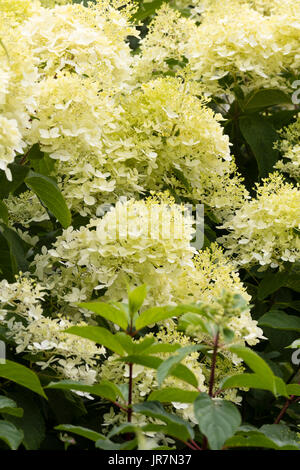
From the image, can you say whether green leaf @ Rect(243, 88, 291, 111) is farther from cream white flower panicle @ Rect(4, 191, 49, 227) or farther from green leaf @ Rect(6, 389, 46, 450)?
green leaf @ Rect(6, 389, 46, 450)

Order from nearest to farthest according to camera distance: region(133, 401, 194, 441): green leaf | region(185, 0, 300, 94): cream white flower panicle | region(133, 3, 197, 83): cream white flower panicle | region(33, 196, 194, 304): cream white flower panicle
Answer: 1. region(133, 401, 194, 441): green leaf
2. region(33, 196, 194, 304): cream white flower panicle
3. region(185, 0, 300, 94): cream white flower panicle
4. region(133, 3, 197, 83): cream white flower panicle

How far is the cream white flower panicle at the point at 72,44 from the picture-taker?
5.17 ft

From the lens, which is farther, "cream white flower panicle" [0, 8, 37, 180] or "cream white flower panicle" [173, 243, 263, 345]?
"cream white flower panicle" [173, 243, 263, 345]

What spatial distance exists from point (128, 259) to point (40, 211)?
1.35 feet

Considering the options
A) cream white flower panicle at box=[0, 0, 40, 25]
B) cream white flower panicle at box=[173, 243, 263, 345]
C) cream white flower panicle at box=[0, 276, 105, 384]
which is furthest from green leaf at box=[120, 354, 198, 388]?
cream white flower panicle at box=[0, 0, 40, 25]

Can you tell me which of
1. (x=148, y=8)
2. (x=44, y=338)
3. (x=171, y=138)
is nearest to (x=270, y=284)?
(x=171, y=138)

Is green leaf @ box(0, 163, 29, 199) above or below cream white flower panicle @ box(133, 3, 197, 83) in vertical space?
below

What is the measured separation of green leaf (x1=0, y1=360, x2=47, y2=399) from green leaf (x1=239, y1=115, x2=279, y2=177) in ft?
3.52

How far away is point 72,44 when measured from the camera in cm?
158

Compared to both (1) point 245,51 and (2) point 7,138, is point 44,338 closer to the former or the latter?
(2) point 7,138

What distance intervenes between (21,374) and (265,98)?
1.20m

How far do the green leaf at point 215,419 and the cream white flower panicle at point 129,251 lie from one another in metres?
0.43

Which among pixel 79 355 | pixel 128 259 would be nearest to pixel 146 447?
pixel 79 355

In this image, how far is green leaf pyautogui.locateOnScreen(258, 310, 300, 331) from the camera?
5.30ft
